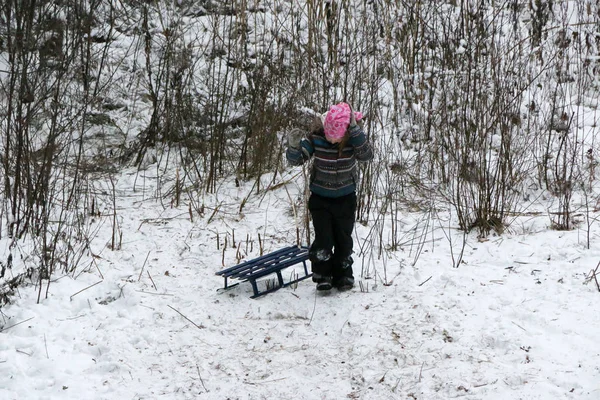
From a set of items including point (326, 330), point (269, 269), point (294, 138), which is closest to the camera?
point (326, 330)

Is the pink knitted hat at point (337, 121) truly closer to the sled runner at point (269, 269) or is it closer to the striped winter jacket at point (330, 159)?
the striped winter jacket at point (330, 159)

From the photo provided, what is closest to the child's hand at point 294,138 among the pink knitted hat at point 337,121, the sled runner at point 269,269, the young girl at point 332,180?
the young girl at point 332,180

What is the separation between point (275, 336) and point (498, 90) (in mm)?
2892

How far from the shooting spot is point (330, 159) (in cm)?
488

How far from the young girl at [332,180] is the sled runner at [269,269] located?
22 centimetres

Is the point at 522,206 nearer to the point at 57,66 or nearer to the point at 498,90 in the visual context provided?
the point at 498,90

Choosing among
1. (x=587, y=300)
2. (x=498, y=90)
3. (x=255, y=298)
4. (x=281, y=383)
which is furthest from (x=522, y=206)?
(x=281, y=383)

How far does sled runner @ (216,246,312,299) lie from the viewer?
199 inches

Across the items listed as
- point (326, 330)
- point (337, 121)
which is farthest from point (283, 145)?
point (326, 330)

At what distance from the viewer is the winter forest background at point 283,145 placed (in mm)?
5617

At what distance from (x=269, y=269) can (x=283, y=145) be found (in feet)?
10.9

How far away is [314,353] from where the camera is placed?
14.2 feet

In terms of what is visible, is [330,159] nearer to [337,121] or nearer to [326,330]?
[337,121]

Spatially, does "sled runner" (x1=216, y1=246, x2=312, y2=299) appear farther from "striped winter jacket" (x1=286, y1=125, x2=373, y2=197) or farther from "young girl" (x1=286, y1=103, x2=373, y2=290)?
"striped winter jacket" (x1=286, y1=125, x2=373, y2=197)
